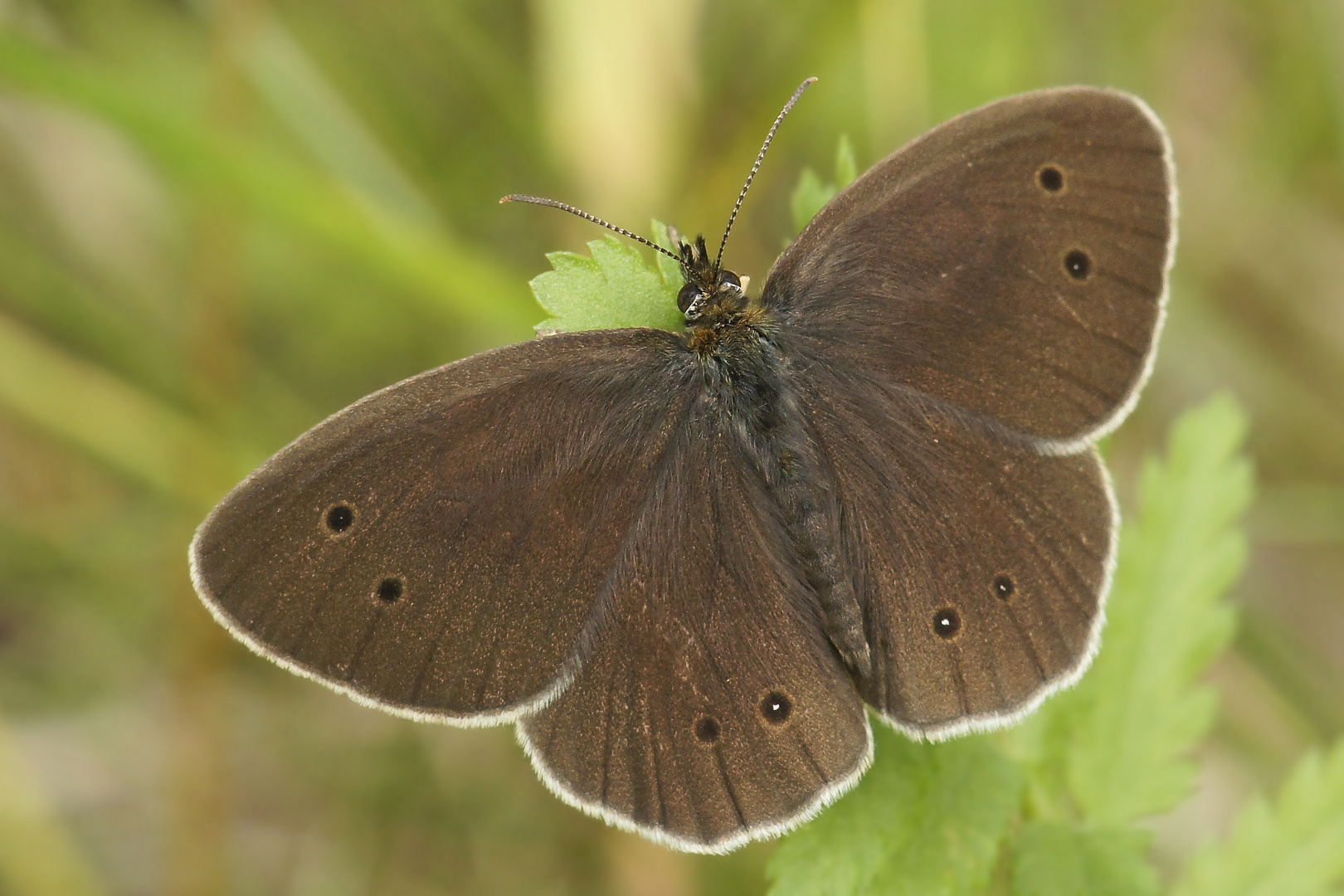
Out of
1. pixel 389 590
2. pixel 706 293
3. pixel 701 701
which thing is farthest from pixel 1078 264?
pixel 389 590

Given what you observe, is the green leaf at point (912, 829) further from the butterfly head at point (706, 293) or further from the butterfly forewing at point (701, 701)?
the butterfly head at point (706, 293)

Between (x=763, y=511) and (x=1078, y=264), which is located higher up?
(x=1078, y=264)

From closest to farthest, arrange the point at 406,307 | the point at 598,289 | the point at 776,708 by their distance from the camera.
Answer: the point at 776,708 → the point at 598,289 → the point at 406,307

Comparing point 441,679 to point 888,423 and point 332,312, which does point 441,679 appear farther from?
point 332,312

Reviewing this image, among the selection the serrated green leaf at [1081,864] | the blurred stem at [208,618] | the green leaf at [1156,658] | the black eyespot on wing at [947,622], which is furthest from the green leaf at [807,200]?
the blurred stem at [208,618]

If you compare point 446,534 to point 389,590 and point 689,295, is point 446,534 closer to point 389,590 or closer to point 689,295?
point 389,590

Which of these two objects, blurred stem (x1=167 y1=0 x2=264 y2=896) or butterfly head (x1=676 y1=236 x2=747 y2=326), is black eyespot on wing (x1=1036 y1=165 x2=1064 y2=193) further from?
blurred stem (x1=167 y1=0 x2=264 y2=896)
